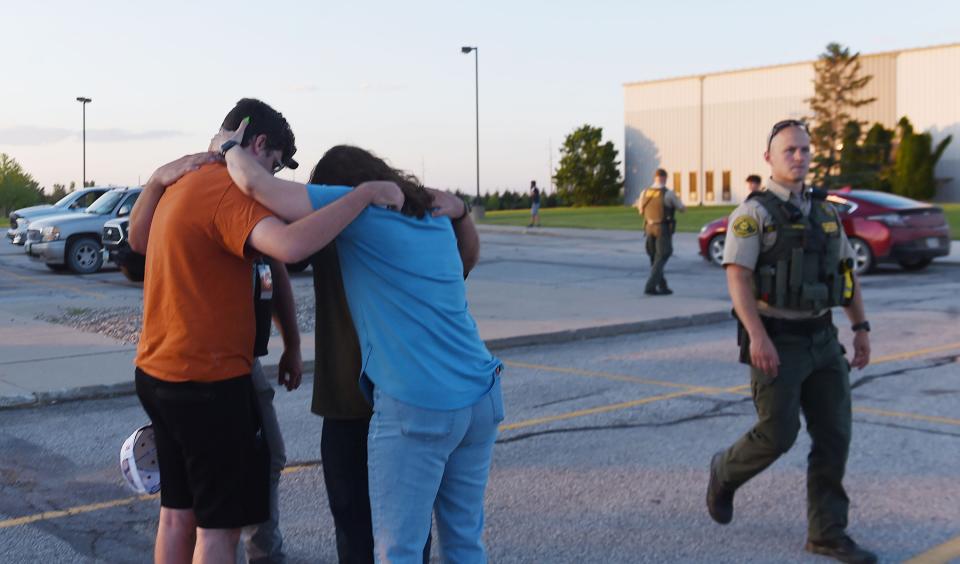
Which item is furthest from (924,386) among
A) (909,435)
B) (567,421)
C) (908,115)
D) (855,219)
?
(908,115)

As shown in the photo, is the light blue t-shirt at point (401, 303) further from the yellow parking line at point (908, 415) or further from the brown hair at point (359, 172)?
the yellow parking line at point (908, 415)

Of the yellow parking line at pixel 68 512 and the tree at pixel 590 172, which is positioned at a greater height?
the tree at pixel 590 172

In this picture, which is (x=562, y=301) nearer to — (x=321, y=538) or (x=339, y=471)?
(x=321, y=538)

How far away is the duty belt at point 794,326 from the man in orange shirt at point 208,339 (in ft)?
7.56

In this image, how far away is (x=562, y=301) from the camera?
1531 cm

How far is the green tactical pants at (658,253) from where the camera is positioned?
51.4 feet

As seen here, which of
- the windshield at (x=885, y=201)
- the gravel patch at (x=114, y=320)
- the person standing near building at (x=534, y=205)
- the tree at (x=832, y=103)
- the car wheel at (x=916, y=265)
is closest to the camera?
Answer: the gravel patch at (x=114, y=320)

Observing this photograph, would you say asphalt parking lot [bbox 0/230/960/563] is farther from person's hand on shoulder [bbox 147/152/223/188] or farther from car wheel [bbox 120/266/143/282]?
person's hand on shoulder [bbox 147/152/223/188]

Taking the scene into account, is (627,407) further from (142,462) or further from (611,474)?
(142,462)

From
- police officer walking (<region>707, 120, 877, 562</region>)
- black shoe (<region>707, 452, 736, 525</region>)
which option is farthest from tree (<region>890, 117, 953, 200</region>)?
police officer walking (<region>707, 120, 877, 562</region>)

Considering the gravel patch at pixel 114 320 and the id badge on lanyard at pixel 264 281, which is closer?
the id badge on lanyard at pixel 264 281

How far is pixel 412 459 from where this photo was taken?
3102 millimetres

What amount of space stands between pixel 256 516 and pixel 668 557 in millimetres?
2071

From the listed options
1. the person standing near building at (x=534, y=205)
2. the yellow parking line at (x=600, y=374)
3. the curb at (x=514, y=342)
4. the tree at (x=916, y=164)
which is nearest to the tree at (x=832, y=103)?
the tree at (x=916, y=164)
